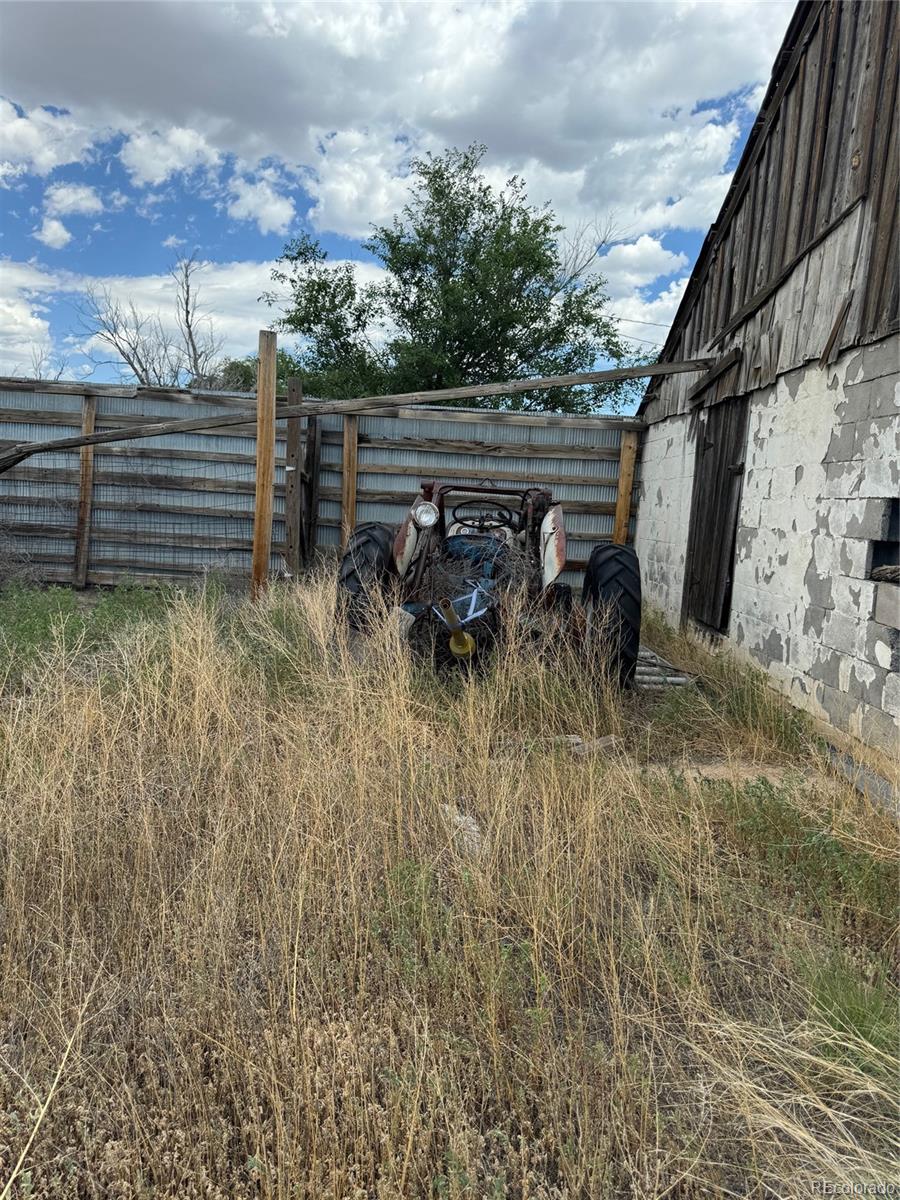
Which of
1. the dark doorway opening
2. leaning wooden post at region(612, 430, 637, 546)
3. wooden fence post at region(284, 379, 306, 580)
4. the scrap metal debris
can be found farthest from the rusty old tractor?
leaning wooden post at region(612, 430, 637, 546)

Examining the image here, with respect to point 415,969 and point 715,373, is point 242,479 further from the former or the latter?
point 415,969

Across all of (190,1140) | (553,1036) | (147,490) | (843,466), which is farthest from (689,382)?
(190,1140)

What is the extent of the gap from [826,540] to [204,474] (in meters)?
7.09

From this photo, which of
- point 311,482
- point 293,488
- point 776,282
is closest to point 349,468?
point 311,482

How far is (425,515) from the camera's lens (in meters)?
5.21

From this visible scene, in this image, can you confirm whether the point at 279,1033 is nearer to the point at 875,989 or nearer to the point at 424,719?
the point at 875,989

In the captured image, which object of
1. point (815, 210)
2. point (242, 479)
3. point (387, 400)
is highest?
point (815, 210)

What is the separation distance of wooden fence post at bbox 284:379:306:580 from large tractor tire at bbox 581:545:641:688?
13.4 ft

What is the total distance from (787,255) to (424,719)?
4.33 metres

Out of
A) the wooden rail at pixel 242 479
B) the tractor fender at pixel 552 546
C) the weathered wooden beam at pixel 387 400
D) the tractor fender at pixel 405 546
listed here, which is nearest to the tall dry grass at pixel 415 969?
the tractor fender at pixel 552 546

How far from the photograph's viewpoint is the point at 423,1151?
155 centimetres

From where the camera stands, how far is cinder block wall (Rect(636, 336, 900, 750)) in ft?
12.8

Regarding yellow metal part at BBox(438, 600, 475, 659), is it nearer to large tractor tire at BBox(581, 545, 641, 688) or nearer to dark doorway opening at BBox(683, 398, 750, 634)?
large tractor tire at BBox(581, 545, 641, 688)

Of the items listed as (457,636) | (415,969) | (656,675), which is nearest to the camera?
(415,969)
